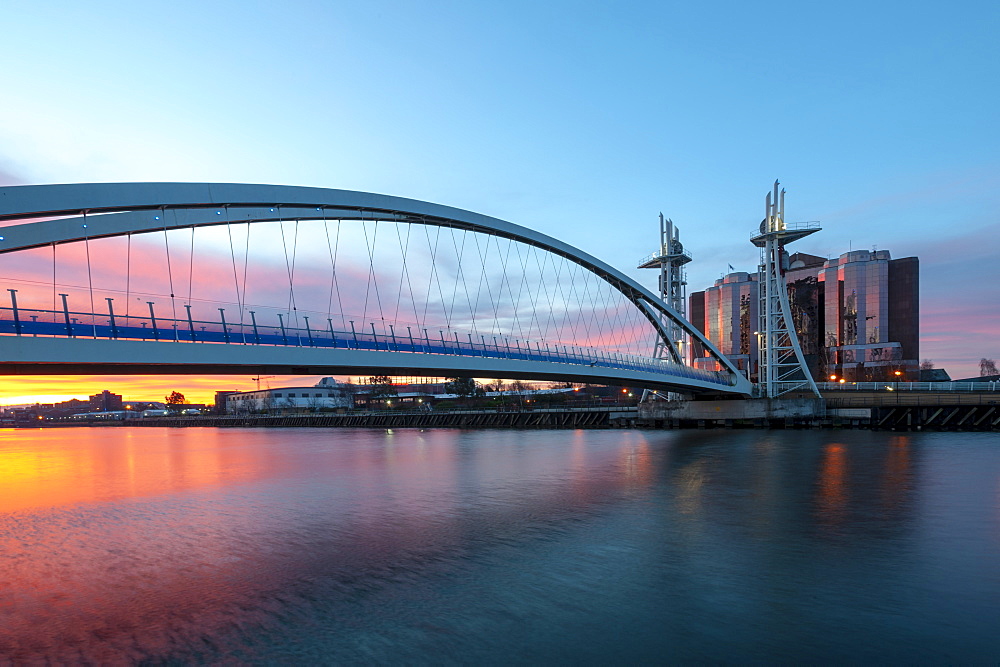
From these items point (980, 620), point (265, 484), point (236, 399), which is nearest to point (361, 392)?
point (236, 399)

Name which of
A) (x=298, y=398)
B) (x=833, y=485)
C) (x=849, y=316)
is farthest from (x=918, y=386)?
(x=298, y=398)

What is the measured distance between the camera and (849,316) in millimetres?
75250

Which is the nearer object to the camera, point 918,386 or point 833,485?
point 833,485

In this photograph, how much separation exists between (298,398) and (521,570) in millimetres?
119411

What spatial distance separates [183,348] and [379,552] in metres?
7.59

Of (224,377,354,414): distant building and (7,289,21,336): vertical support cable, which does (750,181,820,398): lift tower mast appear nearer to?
(7,289,21,336): vertical support cable

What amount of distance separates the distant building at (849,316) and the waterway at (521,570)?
51.6m

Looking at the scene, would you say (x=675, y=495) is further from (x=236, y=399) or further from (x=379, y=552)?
(x=236, y=399)

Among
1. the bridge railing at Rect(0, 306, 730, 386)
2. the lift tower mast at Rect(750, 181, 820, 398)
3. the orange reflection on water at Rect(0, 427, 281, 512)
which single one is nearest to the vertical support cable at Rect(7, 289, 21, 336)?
the bridge railing at Rect(0, 306, 730, 386)

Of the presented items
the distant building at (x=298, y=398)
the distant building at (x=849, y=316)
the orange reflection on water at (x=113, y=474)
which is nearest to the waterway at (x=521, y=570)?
the orange reflection on water at (x=113, y=474)

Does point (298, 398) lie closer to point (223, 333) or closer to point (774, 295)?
point (774, 295)

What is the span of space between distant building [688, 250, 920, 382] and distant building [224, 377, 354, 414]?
6922 cm

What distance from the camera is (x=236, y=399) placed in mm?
137125

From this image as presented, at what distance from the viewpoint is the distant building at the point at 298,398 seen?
12219 centimetres
